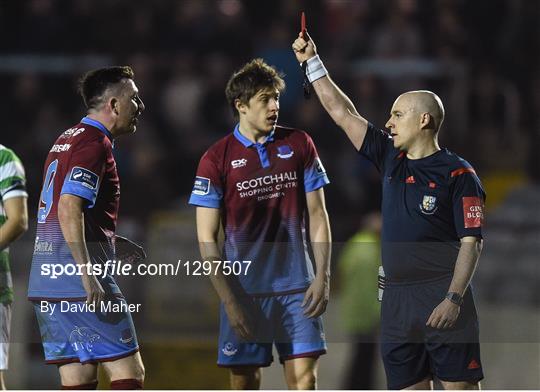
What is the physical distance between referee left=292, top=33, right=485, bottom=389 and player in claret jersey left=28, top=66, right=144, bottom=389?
136cm

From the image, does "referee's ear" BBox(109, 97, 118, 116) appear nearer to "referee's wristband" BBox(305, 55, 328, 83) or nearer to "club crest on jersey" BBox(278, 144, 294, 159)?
"club crest on jersey" BBox(278, 144, 294, 159)

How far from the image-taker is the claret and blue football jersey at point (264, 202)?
6.35 metres

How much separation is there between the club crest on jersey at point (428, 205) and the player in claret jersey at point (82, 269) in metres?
1.57

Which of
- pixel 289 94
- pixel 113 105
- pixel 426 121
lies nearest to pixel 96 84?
pixel 113 105

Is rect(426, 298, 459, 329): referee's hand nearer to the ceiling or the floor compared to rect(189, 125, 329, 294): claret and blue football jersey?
nearer to the floor

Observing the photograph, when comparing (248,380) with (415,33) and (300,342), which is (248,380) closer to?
(300,342)

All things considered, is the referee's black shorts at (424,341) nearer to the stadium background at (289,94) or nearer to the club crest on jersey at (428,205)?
the club crest on jersey at (428,205)

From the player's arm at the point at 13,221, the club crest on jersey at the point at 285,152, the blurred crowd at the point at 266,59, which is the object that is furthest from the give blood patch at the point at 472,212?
the blurred crowd at the point at 266,59

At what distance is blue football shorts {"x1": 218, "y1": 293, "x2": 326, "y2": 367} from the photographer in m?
6.38

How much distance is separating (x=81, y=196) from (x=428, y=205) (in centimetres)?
173

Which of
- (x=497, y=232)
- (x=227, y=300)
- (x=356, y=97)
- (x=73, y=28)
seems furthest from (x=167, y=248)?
(x=73, y=28)

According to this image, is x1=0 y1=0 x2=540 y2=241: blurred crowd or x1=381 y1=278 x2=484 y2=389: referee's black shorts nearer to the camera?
x1=381 y1=278 x2=484 y2=389: referee's black shorts

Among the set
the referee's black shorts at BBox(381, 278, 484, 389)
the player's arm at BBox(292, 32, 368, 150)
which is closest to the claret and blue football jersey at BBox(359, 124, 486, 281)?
the referee's black shorts at BBox(381, 278, 484, 389)

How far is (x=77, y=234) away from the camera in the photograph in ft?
19.8
